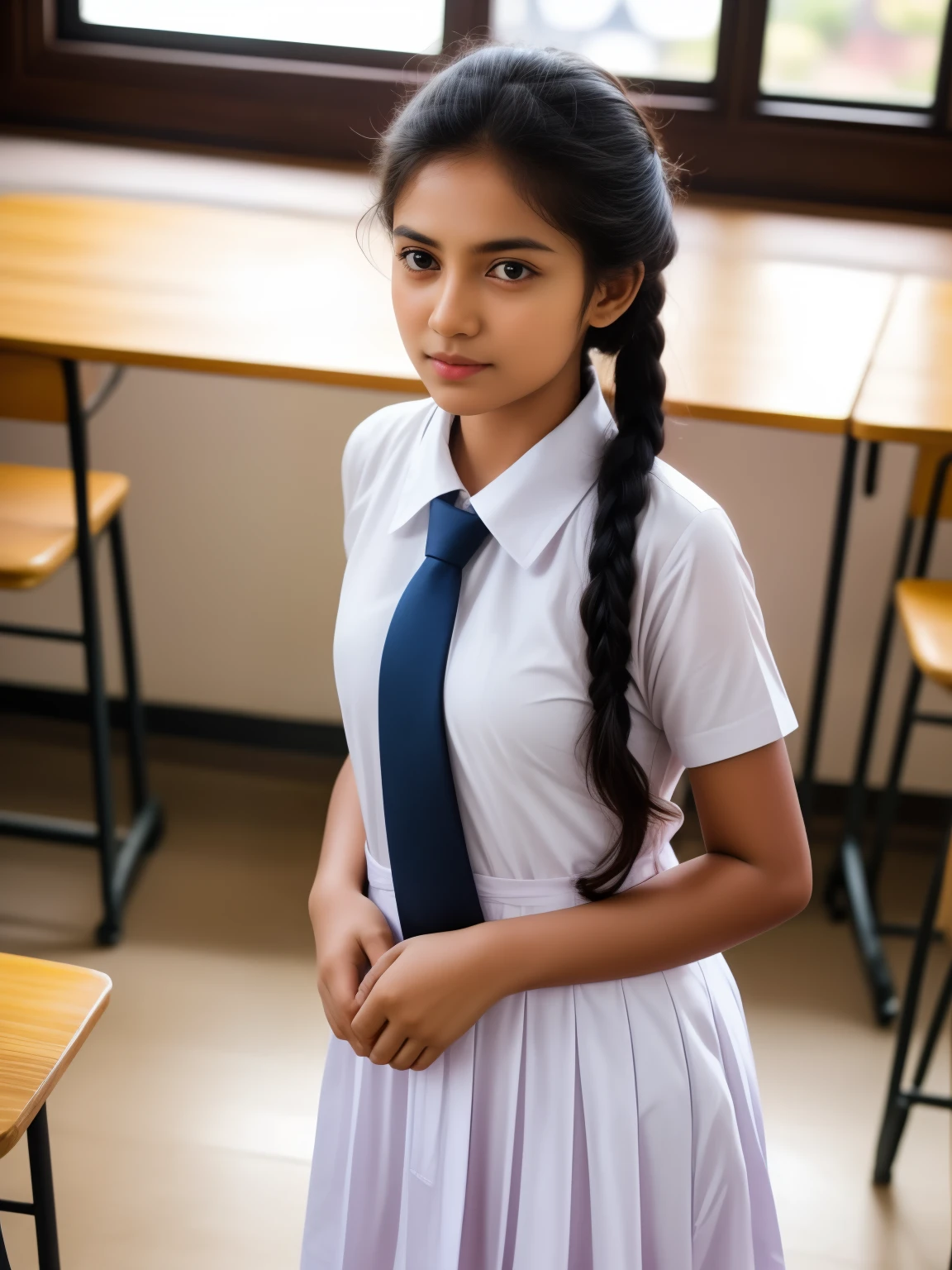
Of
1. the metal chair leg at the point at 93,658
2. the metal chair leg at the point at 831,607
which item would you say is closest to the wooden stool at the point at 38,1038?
the metal chair leg at the point at 93,658

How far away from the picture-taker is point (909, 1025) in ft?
5.72

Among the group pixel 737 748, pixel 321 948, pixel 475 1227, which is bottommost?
pixel 475 1227

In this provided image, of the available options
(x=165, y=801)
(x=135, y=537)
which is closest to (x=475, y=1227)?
(x=165, y=801)

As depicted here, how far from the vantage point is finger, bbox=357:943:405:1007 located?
3.00ft

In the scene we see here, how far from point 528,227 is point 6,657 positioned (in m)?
2.26

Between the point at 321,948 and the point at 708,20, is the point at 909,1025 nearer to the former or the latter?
the point at 321,948

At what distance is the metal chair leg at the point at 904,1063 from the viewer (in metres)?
1.69

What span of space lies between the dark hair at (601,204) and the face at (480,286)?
14 millimetres

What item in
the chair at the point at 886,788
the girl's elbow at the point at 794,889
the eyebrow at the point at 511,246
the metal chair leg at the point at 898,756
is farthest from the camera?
the metal chair leg at the point at 898,756

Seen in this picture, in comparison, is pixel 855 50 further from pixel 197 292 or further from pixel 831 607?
pixel 197 292

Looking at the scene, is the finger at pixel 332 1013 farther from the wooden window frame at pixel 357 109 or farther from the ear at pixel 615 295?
the wooden window frame at pixel 357 109

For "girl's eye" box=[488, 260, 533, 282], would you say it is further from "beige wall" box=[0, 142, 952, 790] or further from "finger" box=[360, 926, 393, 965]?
"beige wall" box=[0, 142, 952, 790]

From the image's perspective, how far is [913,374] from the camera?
1.93 meters

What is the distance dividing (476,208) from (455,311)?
6cm
